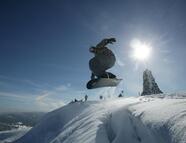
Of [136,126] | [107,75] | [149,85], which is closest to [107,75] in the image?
[107,75]

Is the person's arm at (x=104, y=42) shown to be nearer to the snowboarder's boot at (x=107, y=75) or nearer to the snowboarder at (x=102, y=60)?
the snowboarder at (x=102, y=60)

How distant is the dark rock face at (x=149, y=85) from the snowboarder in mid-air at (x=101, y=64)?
16332mm

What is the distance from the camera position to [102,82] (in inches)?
740

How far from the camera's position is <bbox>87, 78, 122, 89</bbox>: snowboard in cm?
1872

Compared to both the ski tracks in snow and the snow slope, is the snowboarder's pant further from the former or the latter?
the ski tracks in snow

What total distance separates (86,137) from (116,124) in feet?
3.80

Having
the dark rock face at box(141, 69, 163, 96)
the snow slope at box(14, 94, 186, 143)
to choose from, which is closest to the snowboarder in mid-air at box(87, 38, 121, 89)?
the snow slope at box(14, 94, 186, 143)

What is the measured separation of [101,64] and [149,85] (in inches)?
702

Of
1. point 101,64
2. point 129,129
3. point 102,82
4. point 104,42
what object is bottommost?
point 129,129

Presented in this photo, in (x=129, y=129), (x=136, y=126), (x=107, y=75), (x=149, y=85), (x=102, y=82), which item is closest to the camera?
(x=136, y=126)

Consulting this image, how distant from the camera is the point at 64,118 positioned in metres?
12.8

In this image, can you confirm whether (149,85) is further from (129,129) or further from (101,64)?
(129,129)

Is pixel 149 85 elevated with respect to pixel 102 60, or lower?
lower

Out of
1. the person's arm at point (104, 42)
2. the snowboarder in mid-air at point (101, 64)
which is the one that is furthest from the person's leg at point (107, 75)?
the person's arm at point (104, 42)
